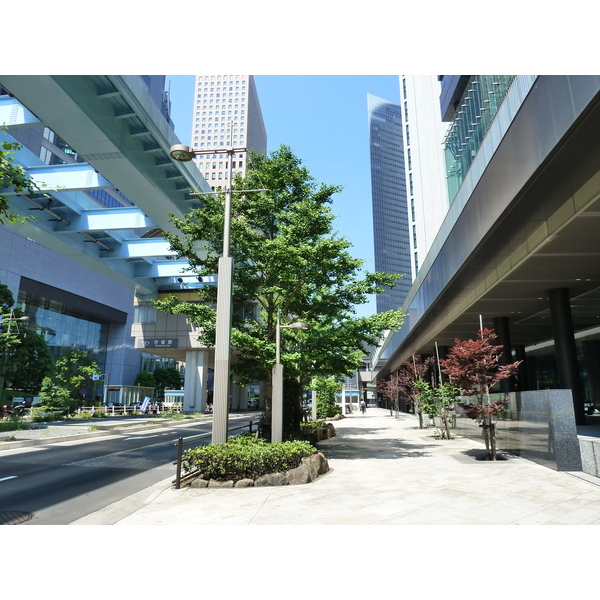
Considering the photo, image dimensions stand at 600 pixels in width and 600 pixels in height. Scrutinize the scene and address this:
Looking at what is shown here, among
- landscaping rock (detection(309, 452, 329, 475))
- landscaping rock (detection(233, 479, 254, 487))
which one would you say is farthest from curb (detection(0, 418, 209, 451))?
landscaping rock (detection(309, 452, 329, 475))

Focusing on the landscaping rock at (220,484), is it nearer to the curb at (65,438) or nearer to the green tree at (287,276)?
the green tree at (287,276)

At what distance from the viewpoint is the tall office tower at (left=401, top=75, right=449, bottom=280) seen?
5034 cm

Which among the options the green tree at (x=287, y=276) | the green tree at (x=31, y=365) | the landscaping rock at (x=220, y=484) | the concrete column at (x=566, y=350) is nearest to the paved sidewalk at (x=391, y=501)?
the landscaping rock at (x=220, y=484)

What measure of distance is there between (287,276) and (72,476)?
7.76 metres

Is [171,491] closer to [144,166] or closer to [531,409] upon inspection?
[531,409]

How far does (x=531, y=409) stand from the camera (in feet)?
41.4

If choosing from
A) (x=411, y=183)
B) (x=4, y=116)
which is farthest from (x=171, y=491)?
(x=411, y=183)

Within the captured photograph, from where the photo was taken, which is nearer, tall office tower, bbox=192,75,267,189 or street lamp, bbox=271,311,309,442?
street lamp, bbox=271,311,309,442

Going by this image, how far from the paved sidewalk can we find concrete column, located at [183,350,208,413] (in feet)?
125

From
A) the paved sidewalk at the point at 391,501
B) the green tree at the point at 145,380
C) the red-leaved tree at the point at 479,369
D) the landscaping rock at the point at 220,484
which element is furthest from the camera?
the green tree at the point at 145,380

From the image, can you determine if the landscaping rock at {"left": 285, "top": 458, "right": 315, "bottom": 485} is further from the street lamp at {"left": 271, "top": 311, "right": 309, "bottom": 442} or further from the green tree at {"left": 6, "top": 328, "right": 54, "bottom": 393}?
the green tree at {"left": 6, "top": 328, "right": 54, "bottom": 393}

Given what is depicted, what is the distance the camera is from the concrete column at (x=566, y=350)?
16375 millimetres

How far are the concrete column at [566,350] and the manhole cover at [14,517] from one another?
16585 millimetres

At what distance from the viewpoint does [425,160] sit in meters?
53.9
